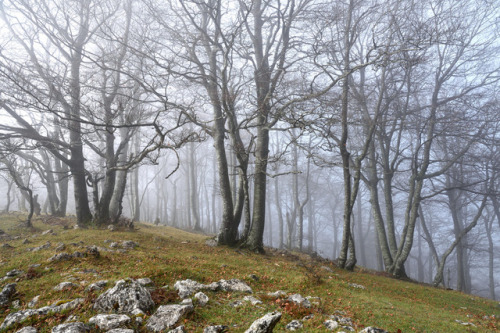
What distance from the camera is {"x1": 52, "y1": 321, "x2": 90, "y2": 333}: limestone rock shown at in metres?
2.94

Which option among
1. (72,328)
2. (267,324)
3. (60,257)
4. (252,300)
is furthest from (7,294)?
(267,324)

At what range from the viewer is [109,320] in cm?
320

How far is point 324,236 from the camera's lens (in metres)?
56.0

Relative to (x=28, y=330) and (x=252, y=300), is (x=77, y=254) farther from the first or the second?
(x=252, y=300)

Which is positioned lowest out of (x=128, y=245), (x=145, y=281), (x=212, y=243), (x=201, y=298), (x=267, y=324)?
(x=212, y=243)

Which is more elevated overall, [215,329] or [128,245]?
[215,329]

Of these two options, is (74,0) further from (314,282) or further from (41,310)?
(314,282)

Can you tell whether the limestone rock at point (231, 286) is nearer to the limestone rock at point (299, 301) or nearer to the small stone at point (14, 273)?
the limestone rock at point (299, 301)

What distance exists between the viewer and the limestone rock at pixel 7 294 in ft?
13.1

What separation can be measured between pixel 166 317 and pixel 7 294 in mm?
2816

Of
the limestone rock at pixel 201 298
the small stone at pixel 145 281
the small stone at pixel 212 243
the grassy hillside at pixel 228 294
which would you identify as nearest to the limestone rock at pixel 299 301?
the grassy hillside at pixel 228 294

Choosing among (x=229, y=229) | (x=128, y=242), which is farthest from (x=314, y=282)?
(x=128, y=242)

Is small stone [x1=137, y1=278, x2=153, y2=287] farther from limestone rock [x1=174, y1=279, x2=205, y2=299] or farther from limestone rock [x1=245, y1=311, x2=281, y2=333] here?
limestone rock [x1=245, y1=311, x2=281, y2=333]

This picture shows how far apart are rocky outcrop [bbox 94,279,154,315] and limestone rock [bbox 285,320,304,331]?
6.47 ft
